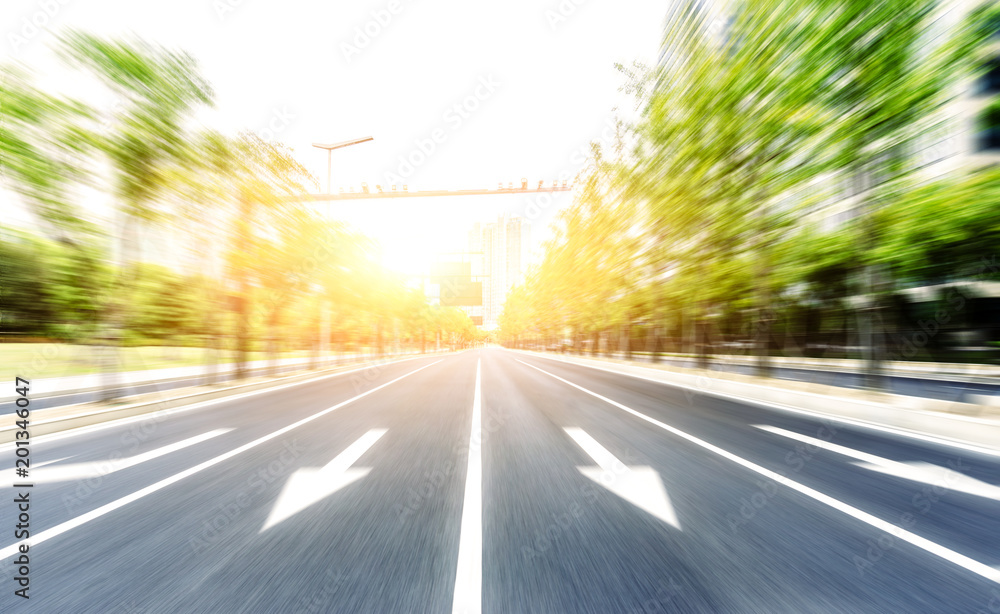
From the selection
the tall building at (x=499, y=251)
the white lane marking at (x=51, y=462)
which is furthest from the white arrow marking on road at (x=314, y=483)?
the tall building at (x=499, y=251)

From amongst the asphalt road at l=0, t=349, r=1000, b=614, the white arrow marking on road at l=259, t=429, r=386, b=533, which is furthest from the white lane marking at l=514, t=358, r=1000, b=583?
the white arrow marking on road at l=259, t=429, r=386, b=533

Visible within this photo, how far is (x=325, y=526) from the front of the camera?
3.12 m

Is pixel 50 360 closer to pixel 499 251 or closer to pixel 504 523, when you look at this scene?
pixel 504 523

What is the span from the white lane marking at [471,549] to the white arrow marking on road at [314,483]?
1313mm

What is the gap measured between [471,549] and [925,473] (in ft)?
18.5

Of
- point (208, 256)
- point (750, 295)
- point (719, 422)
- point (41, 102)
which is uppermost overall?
point (41, 102)

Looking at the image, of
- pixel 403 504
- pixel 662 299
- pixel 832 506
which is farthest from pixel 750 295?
pixel 403 504

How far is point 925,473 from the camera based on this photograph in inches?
180

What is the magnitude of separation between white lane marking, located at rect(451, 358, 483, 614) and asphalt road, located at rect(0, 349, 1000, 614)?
14 millimetres

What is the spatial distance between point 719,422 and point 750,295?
10.7m

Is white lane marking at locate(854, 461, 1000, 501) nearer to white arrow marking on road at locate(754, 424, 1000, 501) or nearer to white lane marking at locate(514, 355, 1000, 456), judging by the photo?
white arrow marking on road at locate(754, 424, 1000, 501)

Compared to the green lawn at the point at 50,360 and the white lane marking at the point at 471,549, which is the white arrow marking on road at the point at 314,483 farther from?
the green lawn at the point at 50,360

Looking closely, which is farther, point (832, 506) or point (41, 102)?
point (41, 102)

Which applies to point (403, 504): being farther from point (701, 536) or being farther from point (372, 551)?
point (701, 536)
